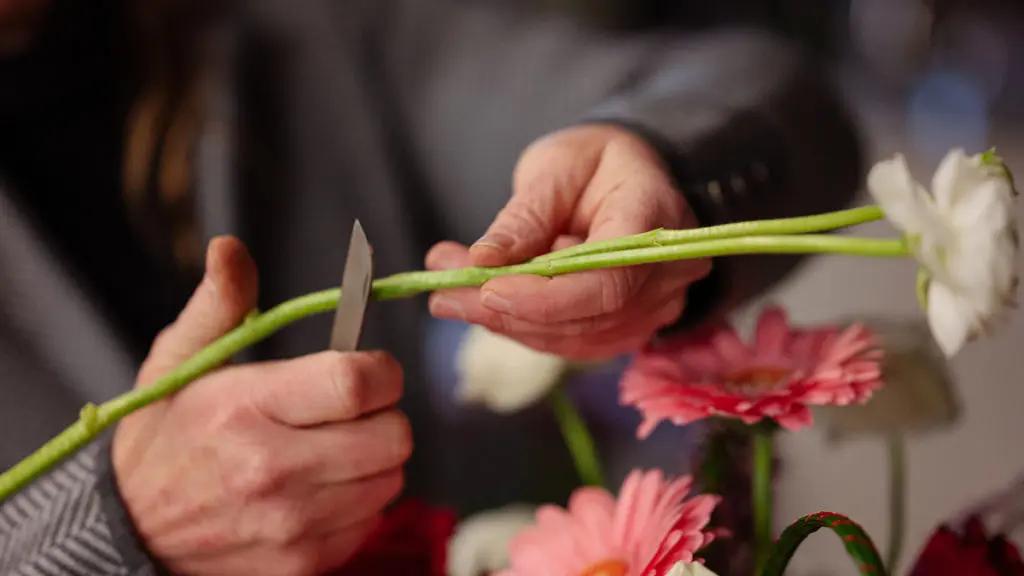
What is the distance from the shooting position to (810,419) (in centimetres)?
22

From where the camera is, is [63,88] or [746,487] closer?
[746,487]

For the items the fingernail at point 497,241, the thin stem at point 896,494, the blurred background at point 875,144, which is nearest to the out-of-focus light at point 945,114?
the blurred background at point 875,144

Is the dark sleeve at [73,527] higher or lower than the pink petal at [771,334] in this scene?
higher

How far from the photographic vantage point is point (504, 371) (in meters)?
0.31

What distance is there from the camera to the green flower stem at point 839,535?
20cm

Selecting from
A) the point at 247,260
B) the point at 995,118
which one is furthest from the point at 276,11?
the point at 995,118

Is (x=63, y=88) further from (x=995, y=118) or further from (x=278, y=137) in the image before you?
(x=995, y=118)

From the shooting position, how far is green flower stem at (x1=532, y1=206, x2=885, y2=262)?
0.17m

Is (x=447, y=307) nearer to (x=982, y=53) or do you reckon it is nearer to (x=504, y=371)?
(x=504, y=371)

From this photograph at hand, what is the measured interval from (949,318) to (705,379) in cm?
12

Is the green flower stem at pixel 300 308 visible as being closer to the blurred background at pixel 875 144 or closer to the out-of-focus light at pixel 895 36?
the blurred background at pixel 875 144

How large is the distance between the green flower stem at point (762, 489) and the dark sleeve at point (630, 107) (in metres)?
0.06

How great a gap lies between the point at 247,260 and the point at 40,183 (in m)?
0.27

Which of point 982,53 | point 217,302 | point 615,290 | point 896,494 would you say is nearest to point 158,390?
point 217,302
